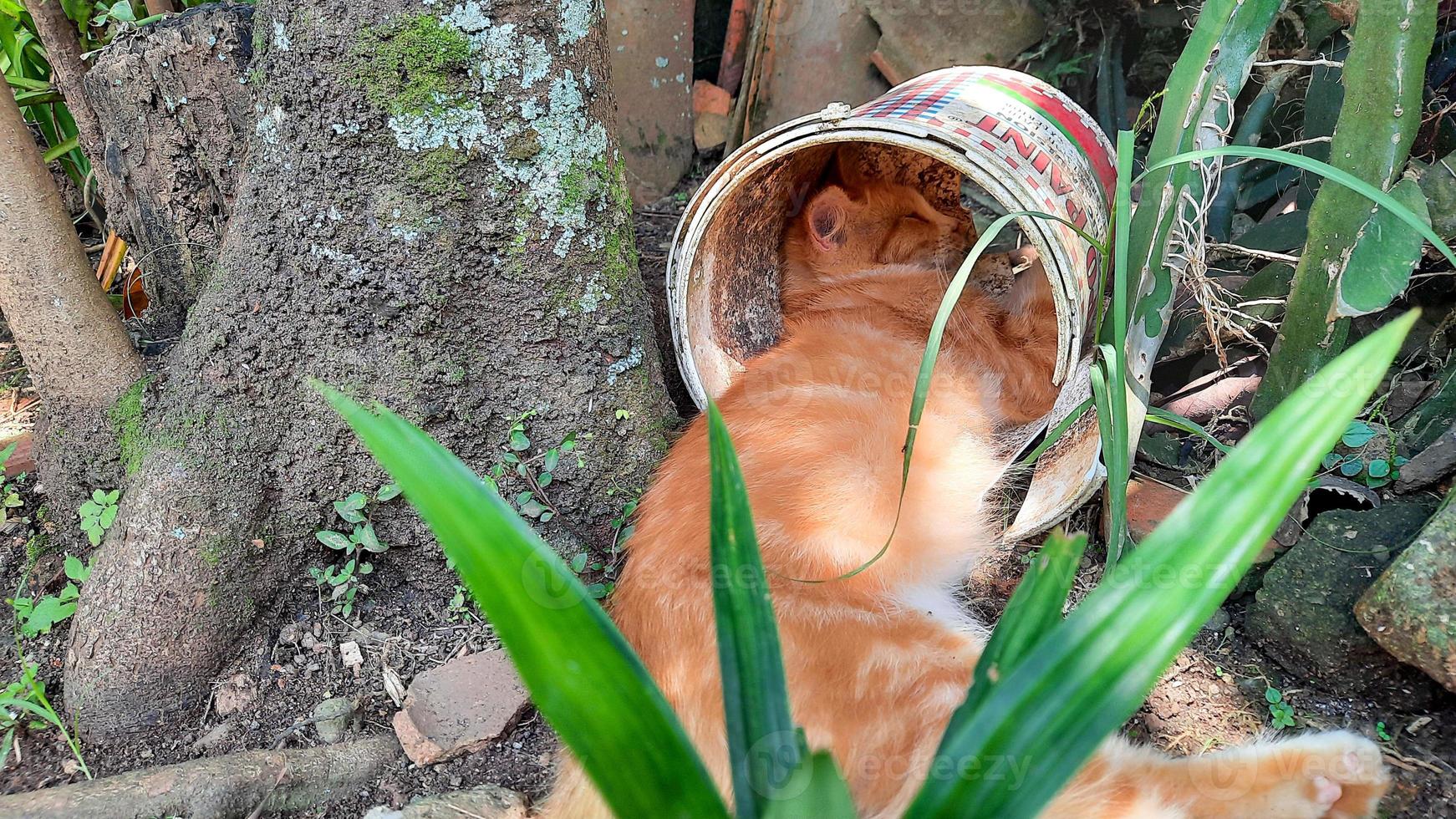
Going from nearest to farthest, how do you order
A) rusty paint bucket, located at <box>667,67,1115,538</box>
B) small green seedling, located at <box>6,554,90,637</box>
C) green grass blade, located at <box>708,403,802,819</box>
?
green grass blade, located at <box>708,403,802,819</box> < small green seedling, located at <box>6,554,90,637</box> < rusty paint bucket, located at <box>667,67,1115,538</box>

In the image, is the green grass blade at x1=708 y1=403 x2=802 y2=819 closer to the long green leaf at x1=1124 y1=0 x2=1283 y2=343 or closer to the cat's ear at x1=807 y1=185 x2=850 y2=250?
the long green leaf at x1=1124 y1=0 x2=1283 y2=343

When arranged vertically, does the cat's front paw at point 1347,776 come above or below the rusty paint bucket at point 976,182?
below

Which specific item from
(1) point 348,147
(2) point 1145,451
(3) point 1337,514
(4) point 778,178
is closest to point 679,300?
(4) point 778,178

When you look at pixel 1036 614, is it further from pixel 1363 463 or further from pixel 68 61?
pixel 68 61

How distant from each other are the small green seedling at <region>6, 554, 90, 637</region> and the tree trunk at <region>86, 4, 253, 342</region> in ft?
2.08

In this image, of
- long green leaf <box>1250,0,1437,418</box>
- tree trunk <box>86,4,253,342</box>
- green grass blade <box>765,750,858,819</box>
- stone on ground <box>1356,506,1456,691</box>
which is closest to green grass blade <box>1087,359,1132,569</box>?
stone on ground <box>1356,506,1456,691</box>

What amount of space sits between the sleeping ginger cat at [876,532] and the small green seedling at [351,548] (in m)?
0.49

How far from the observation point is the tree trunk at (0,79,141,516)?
150 cm

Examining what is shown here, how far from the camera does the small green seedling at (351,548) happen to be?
1.63 m

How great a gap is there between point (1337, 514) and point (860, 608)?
0.93m

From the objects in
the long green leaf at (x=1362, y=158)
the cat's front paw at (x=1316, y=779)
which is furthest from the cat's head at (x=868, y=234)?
the cat's front paw at (x=1316, y=779)

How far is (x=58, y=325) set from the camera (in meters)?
1.59

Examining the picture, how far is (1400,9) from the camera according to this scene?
56.9 inches

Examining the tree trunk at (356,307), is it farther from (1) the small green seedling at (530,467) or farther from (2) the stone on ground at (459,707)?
(2) the stone on ground at (459,707)
